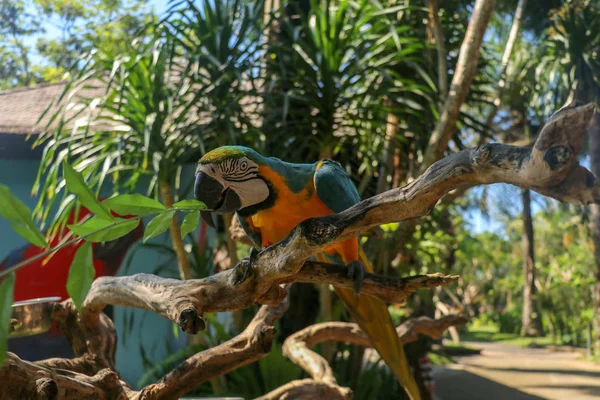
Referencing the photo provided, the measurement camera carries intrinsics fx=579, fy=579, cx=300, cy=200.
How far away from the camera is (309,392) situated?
1.48 meters

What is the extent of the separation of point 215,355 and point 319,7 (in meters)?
1.82

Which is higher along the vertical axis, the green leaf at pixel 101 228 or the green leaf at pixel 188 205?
the green leaf at pixel 188 205

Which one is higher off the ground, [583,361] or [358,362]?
[358,362]

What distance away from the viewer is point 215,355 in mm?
1212

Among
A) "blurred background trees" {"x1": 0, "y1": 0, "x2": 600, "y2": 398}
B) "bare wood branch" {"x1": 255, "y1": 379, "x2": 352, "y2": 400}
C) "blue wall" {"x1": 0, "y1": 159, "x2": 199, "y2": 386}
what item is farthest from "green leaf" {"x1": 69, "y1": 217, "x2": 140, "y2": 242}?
"blue wall" {"x1": 0, "y1": 159, "x2": 199, "y2": 386}

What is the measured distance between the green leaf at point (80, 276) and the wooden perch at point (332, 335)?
119cm

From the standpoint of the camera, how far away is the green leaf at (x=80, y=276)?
0.54 meters

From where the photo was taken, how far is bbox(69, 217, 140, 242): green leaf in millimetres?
594

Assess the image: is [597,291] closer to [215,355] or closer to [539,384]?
[539,384]

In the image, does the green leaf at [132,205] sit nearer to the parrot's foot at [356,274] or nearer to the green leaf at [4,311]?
the green leaf at [4,311]

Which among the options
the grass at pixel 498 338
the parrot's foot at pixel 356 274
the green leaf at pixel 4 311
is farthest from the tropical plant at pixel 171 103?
the grass at pixel 498 338

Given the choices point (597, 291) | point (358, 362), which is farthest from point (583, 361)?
point (358, 362)

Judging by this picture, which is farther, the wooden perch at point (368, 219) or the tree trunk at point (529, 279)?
the tree trunk at point (529, 279)

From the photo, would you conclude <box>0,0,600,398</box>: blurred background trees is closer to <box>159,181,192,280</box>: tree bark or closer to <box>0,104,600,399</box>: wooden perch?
<box>159,181,192,280</box>: tree bark
